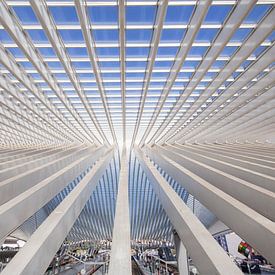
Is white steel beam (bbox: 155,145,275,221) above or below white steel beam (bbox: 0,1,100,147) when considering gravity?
below

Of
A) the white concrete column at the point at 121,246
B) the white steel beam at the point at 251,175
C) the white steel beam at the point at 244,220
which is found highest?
the white steel beam at the point at 251,175

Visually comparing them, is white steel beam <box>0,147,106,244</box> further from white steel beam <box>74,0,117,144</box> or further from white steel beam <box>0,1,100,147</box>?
white steel beam <box>74,0,117,144</box>

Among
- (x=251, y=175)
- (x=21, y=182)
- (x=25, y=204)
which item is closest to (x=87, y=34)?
(x=21, y=182)

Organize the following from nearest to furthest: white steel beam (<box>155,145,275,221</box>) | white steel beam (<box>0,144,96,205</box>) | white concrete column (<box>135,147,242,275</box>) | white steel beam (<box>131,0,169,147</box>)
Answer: white concrete column (<box>135,147,242,275</box>) → white steel beam (<box>155,145,275,221</box>) → white steel beam (<box>0,144,96,205</box>) → white steel beam (<box>131,0,169,147</box>)

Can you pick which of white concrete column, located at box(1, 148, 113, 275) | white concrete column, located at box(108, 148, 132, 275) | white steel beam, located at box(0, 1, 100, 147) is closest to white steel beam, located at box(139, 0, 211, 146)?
white steel beam, located at box(0, 1, 100, 147)

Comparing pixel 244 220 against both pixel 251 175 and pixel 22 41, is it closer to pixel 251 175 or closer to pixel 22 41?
pixel 251 175

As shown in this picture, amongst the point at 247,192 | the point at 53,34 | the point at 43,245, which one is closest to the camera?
the point at 43,245

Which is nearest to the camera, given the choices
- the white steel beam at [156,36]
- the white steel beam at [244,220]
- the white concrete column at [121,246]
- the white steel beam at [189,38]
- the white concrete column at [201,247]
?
the white concrete column at [201,247]

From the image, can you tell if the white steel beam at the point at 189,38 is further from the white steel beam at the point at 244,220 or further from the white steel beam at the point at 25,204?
the white steel beam at the point at 25,204

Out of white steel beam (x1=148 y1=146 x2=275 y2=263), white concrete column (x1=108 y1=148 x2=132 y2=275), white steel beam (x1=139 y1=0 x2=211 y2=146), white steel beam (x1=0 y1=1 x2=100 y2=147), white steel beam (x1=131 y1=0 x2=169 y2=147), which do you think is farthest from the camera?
white steel beam (x1=0 y1=1 x2=100 y2=147)

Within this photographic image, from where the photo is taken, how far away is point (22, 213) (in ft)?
17.2

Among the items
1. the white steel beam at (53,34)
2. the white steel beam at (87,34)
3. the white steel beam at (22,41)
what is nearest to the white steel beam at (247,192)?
the white steel beam at (87,34)

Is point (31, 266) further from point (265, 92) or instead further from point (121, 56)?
point (265, 92)

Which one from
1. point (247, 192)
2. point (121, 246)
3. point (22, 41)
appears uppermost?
point (22, 41)
